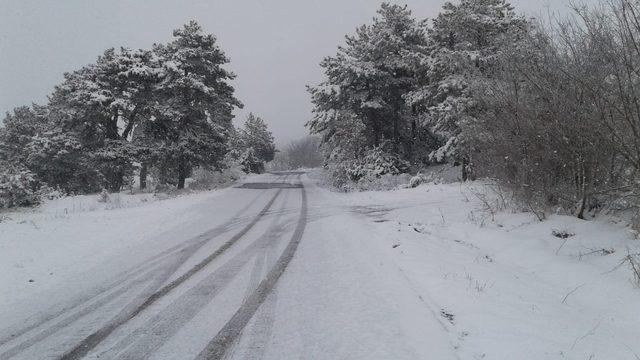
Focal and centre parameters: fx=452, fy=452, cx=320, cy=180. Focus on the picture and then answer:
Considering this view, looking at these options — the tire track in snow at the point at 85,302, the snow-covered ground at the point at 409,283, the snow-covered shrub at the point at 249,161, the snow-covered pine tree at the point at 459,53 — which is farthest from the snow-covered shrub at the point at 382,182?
the snow-covered shrub at the point at 249,161

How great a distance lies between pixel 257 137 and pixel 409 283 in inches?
2878

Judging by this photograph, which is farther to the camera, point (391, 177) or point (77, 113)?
point (77, 113)

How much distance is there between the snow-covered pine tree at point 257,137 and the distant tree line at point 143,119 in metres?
42.0

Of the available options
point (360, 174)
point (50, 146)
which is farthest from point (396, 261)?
point (50, 146)

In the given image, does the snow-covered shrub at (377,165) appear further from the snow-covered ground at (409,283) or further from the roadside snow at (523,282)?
the roadside snow at (523,282)

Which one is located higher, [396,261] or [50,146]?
[50,146]

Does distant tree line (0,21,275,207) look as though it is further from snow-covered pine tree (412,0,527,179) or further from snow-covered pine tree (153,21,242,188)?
snow-covered pine tree (412,0,527,179)

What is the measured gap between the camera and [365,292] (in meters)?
5.93

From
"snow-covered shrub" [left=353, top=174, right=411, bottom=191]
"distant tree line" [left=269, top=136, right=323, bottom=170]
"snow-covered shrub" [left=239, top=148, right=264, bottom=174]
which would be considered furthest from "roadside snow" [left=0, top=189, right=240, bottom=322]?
"distant tree line" [left=269, top=136, right=323, bottom=170]

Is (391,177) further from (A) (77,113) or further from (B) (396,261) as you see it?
(A) (77,113)

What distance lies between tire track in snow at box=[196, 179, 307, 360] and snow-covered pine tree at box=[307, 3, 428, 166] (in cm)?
1897

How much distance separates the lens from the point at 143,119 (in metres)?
30.0

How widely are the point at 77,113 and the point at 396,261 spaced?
94.5 ft

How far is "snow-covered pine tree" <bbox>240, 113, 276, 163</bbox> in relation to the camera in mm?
76875
